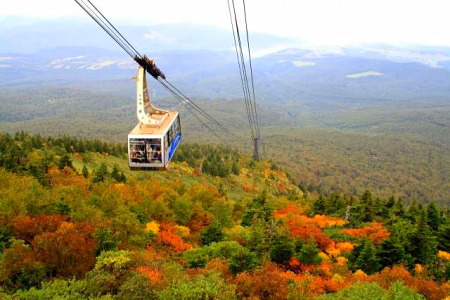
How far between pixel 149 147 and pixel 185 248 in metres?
12.3

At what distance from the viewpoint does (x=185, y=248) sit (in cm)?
3547

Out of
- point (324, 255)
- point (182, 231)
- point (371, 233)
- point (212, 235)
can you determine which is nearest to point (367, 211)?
point (371, 233)

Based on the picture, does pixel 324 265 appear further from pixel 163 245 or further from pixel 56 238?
pixel 56 238

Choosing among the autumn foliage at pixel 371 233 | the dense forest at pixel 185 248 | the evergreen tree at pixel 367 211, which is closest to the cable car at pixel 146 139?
the dense forest at pixel 185 248

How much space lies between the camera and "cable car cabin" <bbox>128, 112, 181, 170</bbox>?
2666 centimetres

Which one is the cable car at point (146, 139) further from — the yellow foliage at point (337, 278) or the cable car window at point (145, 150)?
the yellow foliage at point (337, 278)

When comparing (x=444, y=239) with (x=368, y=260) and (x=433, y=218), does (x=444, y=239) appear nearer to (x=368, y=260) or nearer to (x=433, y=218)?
(x=433, y=218)

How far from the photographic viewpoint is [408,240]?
3547cm

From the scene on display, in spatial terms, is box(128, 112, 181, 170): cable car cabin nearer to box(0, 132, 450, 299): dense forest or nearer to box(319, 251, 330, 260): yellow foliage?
box(0, 132, 450, 299): dense forest

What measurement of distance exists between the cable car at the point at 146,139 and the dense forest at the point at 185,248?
5.19 m

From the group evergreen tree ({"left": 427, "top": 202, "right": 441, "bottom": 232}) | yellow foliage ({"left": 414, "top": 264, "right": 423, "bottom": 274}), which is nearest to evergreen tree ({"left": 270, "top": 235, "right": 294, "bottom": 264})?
yellow foliage ({"left": 414, "top": 264, "right": 423, "bottom": 274})

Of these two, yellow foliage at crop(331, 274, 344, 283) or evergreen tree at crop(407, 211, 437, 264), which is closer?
yellow foliage at crop(331, 274, 344, 283)

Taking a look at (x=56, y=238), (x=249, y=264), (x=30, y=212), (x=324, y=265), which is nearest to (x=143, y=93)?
(x=56, y=238)

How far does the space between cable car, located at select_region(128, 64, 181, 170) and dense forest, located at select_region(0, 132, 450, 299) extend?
17.0 feet
